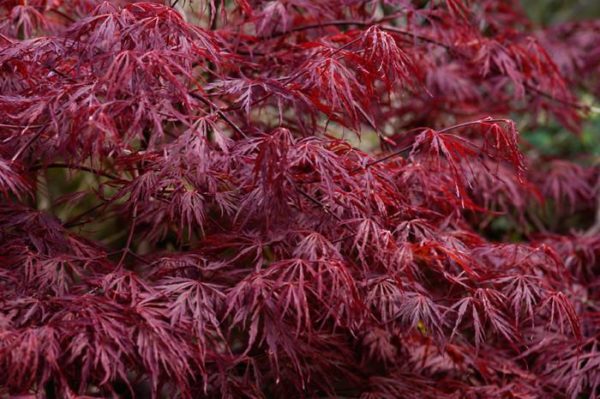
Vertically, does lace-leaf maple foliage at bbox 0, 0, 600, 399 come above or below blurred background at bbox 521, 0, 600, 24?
above

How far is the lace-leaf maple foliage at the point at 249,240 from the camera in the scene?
5.19 feet

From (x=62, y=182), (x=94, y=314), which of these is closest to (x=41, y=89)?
(x=94, y=314)

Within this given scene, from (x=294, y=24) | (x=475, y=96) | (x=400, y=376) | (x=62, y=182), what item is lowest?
(x=62, y=182)

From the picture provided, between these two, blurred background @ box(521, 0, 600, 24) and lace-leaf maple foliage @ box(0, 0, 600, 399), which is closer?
lace-leaf maple foliage @ box(0, 0, 600, 399)

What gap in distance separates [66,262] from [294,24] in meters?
1.23

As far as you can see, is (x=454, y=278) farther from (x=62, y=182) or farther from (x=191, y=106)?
(x=62, y=182)

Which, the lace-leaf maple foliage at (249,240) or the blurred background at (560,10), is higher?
the lace-leaf maple foliage at (249,240)

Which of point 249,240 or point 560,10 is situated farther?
point 560,10

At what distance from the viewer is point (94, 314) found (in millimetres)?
1540

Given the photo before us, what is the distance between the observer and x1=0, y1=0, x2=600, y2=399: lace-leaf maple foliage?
1.58 m

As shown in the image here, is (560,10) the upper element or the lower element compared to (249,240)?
lower

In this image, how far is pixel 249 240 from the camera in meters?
1.80

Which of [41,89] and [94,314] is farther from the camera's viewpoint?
[41,89]

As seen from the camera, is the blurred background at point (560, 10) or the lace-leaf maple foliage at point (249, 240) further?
the blurred background at point (560, 10)
